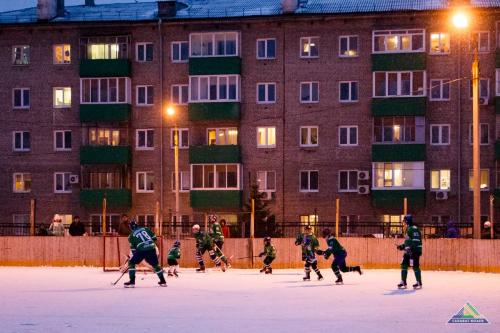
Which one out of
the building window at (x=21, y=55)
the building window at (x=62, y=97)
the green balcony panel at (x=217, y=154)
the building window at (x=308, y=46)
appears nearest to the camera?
the building window at (x=308, y=46)

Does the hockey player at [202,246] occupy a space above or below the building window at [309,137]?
below

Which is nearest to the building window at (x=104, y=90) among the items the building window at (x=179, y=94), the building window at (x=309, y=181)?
the building window at (x=179, y=94)

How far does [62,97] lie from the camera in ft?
200

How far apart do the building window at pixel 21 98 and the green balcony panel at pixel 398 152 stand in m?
22.4

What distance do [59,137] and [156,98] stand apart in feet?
22.5

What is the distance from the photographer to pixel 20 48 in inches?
2418

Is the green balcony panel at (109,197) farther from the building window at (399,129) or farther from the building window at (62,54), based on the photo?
the building window at (399,129)

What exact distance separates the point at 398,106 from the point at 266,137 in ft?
27.2

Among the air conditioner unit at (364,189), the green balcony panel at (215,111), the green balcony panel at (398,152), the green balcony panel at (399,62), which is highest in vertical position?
the green balcony panel at (399,62)

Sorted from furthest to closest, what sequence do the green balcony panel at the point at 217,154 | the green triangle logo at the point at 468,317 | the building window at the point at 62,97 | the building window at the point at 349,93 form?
the building window at the point at 62,97, the green balcony panel at the point at 217,154, the building window at the point at 349,93, the green triangle logo at the point at 468,317

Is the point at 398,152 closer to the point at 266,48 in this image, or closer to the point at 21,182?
the point at 266,48

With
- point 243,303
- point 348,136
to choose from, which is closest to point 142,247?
point 243,303

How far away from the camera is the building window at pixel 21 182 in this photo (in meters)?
60.6

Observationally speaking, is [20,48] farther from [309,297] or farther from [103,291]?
[309,297]
